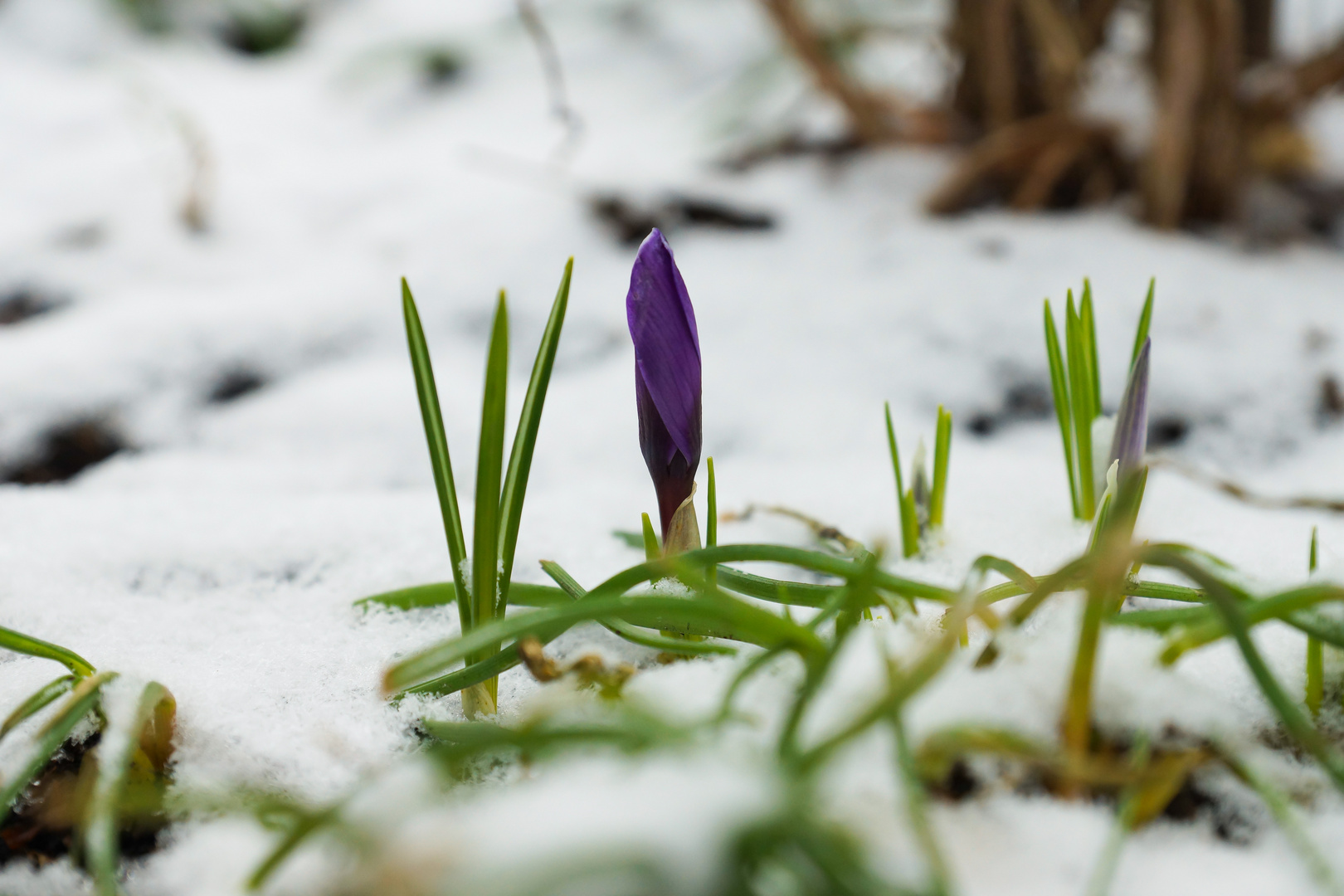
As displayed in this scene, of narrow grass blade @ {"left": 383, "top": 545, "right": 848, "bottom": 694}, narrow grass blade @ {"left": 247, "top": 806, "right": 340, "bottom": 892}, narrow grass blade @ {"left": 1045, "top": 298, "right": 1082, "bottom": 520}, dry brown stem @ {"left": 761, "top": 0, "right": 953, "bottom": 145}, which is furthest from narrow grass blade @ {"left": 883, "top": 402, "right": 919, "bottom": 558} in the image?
dry brown stem @ {"left": 761, "top": 0, "right": 953, "bottom": 145}

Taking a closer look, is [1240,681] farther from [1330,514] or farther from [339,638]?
[339,638]

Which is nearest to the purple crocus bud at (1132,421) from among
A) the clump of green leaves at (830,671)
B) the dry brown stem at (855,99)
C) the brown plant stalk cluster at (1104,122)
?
the clump of green leaves at (830,671)

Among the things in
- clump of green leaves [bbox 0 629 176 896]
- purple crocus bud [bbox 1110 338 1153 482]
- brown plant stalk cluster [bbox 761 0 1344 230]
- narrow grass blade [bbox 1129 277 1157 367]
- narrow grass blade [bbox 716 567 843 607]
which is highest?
brown plant stalk cluster [bbox 761 0 1344 230]

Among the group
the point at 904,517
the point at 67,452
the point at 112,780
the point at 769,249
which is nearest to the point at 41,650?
the point at 112,780

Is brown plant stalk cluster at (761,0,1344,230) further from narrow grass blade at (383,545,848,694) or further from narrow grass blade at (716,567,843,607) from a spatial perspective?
narrow grass blade at (383,545,848,694)

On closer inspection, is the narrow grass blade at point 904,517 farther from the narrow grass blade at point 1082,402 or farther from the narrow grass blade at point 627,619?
the narrow grass blade at point 627,619

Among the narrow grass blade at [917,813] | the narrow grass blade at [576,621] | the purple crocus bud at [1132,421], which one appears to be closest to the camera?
the narrow grass blade at [917,813]
